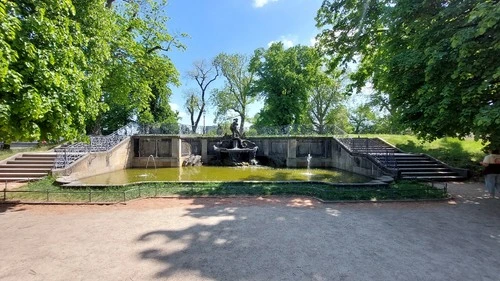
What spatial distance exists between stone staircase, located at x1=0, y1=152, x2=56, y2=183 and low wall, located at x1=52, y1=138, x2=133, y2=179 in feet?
3.48

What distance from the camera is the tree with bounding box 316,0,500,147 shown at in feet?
23.6

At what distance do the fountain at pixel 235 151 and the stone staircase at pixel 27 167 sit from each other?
1143 cm

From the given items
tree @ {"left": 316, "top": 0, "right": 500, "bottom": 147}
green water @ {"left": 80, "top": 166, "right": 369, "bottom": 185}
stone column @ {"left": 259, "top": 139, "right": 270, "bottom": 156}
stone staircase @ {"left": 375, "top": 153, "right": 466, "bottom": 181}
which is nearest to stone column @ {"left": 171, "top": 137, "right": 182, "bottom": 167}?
green water @ {"left": 80, "top": 166, "right": 369, "bottom": 185}

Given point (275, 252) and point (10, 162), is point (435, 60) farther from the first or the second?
point (10, 162)

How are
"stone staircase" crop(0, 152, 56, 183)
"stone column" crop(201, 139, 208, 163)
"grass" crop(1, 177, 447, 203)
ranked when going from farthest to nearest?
"stone column" crop(201, 139, 208, 163) < "stone staircase" crop(0, 152, 56, 183) < "grass" crop(1, 177, 447, 203)

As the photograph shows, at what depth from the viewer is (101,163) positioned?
1795cm

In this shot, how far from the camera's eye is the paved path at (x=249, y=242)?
437 cm

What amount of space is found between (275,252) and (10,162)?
1756 centimetres

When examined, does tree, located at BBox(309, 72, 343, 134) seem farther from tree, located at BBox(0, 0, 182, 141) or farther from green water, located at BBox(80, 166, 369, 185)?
tree, located at BBox(0, 0, 182, 141)

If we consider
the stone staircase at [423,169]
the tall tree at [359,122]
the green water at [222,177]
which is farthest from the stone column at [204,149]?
the tall tree at [359,122]

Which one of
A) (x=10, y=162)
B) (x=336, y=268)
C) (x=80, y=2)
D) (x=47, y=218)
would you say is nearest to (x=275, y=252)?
(x=336, y=268)

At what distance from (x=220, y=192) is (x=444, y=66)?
27.7 ft

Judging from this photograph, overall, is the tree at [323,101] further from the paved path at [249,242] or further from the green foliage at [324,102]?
the paved path at [249,242]

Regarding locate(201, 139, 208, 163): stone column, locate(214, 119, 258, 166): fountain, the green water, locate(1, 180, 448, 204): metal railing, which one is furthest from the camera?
locate(201, 139, 208, 163): stone column
